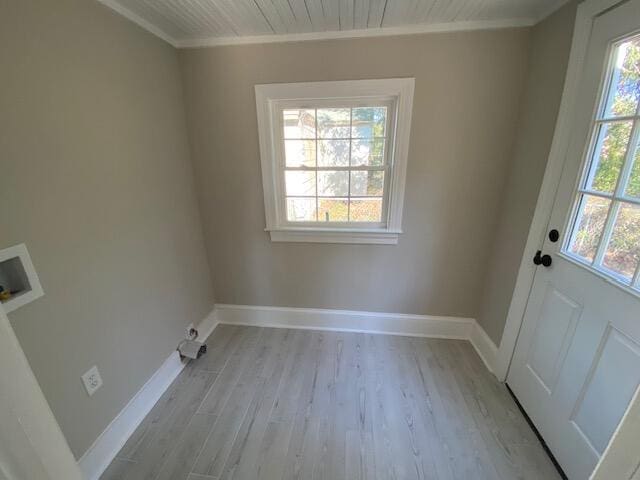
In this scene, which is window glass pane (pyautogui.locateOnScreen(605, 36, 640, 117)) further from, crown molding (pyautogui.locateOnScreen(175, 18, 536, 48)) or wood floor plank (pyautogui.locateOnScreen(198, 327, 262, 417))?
wood floor plank (pyautogui.locateOnScreen(198, 327, 262, 417))

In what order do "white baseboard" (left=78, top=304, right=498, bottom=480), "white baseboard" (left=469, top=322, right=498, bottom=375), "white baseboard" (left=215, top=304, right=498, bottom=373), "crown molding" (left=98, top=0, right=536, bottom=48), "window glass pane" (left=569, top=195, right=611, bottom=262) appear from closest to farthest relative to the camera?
"window glass pane" (left=569, top=195, right=611, bottom=262) < "crown molding" (left=98, top=0, right=536, bottom=48) < "white baseboard" (left=78, top=304, right=498, bottom=480) < "white baseboard" (left=469, top=322, right=498, bottom=375) < "white baseboard" (left=215, top=304, right=498, bottom=373)

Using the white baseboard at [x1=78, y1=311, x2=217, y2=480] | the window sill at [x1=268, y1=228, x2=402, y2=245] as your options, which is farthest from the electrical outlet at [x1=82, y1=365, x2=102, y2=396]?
the window sill at [x1=268, y1=228, x2=402, y2=245]

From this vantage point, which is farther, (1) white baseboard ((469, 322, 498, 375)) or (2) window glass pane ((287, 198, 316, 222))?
(2) window glass pane ((287, 198, 316, 222))

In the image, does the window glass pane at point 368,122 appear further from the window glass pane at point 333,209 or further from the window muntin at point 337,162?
the window glass pane at point 333,209

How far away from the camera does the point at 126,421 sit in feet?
4.71

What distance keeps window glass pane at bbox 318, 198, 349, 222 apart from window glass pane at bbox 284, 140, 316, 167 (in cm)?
30

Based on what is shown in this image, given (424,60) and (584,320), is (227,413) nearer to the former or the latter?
(584,320)

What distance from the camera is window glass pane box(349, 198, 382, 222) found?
197 cm

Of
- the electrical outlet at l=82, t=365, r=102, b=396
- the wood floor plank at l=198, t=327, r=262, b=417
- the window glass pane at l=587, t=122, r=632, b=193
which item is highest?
the window glass pane at l=587, t=122, r=632, b=193

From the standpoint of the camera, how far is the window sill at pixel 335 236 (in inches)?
77.6

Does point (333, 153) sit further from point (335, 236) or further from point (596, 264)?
point (596, 264)

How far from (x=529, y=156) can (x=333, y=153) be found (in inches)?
47.2

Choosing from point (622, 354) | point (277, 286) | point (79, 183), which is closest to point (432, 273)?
point (622, 354)

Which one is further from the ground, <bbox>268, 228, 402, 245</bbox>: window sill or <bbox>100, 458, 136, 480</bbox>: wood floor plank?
<bbox>268, 228, 402, 245</bbox>: window sill
